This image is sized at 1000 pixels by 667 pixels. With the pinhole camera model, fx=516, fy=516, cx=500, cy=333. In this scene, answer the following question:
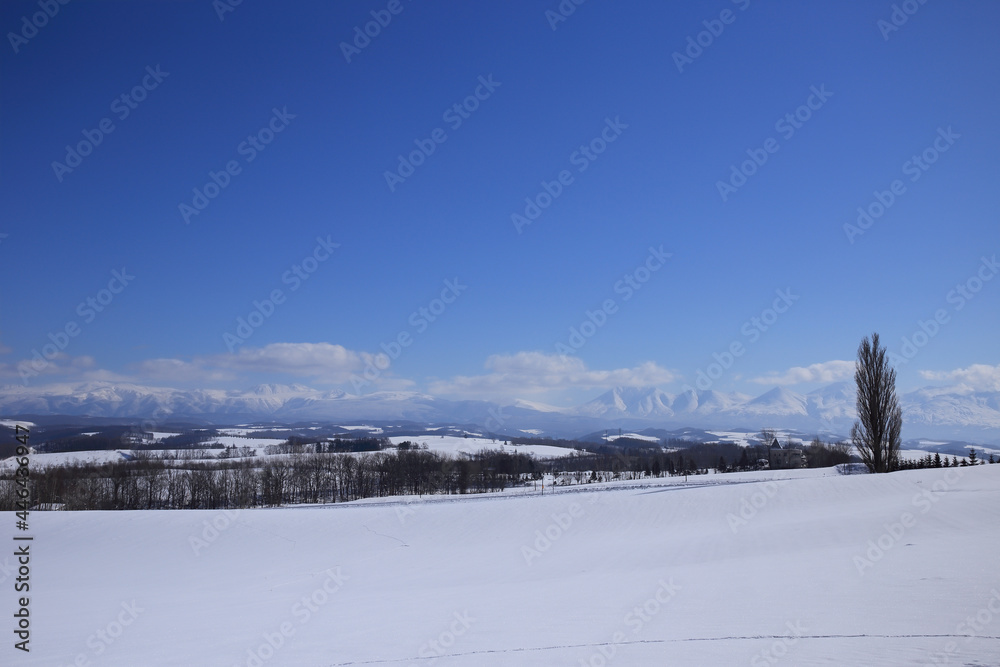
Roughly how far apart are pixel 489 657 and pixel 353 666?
8.20 ft

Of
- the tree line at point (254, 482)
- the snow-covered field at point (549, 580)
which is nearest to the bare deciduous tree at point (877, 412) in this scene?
the snow-covered field at point (549, 580)

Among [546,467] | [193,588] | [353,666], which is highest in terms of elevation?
[353,666]

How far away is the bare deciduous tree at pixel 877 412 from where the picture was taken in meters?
37.2

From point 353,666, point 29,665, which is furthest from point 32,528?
point 353,666

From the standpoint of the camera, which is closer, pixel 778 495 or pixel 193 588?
pixel 193 588

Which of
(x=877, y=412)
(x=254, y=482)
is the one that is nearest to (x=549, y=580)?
(x=877, y=412)

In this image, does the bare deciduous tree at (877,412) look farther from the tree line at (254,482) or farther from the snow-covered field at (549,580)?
the tree line at (254,482)

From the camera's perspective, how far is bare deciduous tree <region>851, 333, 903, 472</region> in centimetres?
3716

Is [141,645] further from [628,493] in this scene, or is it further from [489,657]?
[628,493]

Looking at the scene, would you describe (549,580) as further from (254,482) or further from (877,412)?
(254,482)

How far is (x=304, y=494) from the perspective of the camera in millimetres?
65562

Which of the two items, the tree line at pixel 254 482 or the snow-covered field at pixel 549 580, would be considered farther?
the tree line at pixel 254 482

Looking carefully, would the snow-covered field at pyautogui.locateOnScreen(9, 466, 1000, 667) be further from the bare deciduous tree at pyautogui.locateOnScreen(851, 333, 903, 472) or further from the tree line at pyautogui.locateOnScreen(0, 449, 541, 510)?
the tree line at pyautogui.locateOnScreen(0, 449, 541, 510)

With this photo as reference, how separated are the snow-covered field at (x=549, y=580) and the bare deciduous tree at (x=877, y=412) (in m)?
10.7
